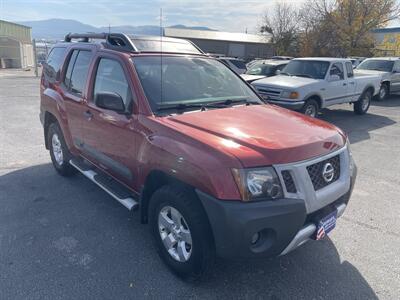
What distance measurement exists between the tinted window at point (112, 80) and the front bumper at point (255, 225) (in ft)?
4.69

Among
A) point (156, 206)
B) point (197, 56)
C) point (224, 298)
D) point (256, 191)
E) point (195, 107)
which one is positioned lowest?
point (224, 298)

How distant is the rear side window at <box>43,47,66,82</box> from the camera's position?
4823mm

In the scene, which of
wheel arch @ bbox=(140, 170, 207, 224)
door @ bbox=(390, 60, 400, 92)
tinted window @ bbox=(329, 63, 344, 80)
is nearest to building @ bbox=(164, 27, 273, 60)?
door @ bbox=(390, 60, 400, 92)

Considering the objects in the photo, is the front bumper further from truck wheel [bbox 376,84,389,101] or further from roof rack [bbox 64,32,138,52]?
truck wheel [bbox 376,84,389,101]

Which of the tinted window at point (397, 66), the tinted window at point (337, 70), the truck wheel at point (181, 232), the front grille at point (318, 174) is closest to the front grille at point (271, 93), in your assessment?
the tinted window at point (337, 70)

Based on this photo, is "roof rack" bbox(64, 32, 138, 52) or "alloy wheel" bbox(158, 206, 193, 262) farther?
"roof rack" bbox(64, 32, 138, 52)

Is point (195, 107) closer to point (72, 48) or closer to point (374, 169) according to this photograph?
point (72, 48)

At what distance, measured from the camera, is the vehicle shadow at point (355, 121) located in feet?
27.2

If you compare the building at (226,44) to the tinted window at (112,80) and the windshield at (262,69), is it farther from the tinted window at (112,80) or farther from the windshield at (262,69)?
the tinted window at (112,80)

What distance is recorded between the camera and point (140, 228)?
143 inches

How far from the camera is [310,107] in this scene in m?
8.74

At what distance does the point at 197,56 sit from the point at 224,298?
2700 mm

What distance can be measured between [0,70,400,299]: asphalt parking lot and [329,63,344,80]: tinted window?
5048mm

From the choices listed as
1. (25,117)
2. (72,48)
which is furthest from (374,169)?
(25,117)
